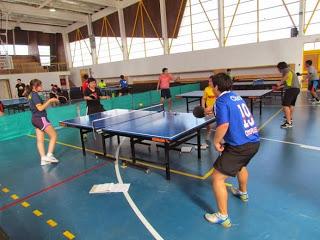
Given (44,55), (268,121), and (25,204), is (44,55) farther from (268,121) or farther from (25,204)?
(25,204)

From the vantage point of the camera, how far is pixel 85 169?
16.2ft

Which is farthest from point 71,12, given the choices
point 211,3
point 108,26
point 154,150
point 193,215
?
point 193,215

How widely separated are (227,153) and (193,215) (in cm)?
102

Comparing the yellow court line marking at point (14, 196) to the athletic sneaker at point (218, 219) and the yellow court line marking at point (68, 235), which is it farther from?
the athletic sneaker at point (218, 219)

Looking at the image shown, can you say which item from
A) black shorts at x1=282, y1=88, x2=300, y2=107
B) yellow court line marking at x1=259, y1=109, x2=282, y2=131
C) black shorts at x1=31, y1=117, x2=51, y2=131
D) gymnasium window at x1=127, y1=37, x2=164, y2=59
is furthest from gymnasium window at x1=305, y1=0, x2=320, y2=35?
black shorts at x1=31, y1=117, x2=51, y2=131

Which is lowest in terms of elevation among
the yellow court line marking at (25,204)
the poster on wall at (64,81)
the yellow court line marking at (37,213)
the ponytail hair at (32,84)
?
the yellow court line marking at (37,213)

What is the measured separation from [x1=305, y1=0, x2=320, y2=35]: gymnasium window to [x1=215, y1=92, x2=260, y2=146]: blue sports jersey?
14.2m

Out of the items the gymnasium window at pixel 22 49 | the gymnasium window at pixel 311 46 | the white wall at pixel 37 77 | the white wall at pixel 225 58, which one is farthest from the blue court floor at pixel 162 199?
the gymnasium window at pixel 22 49

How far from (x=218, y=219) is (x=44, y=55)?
97.6ft

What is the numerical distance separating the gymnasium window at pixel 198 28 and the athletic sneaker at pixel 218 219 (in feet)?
51.8

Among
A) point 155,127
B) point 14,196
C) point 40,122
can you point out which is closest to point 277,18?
point 155,127

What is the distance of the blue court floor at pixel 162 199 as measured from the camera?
9.40ft

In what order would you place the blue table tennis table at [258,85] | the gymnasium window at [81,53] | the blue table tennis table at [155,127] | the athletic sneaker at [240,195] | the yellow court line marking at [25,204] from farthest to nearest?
the gymnasium window at [81,53] → the blue table tennis table at [258,85] → the blue table tennis table at [155,127] → the yellow court line marking at [25,204] → the athletic sneaker at [240,195]

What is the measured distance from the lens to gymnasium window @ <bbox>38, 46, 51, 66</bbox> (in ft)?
88.9
